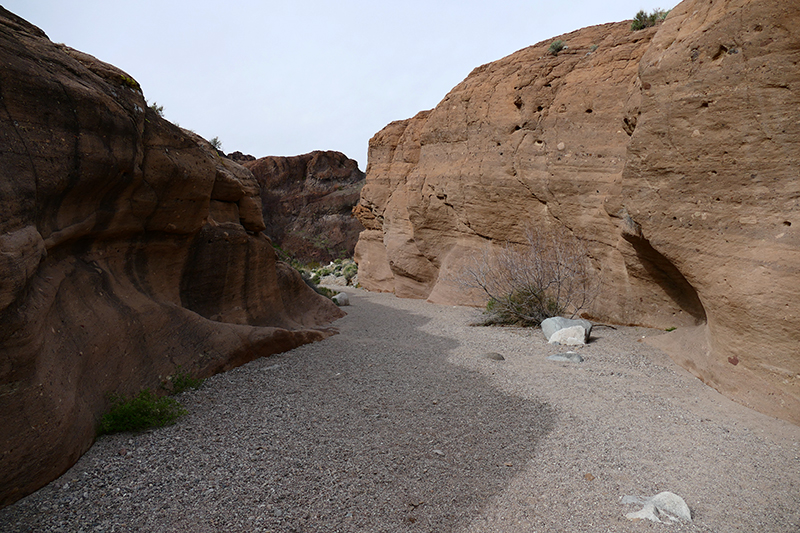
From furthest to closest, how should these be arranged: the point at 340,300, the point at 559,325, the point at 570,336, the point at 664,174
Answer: the point at 340,300, the point at 559,325, the point at 570,336, the point at 664,174

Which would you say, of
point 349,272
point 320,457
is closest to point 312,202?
point 349,272

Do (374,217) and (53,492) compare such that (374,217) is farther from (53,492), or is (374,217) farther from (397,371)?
(53,492)

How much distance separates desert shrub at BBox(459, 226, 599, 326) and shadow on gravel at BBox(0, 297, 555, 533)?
3.32m

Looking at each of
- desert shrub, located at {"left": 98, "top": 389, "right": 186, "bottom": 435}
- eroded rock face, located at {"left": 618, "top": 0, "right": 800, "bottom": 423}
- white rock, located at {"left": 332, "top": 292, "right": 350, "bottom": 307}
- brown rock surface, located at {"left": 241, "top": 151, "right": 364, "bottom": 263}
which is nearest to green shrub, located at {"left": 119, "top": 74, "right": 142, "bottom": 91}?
desert shrub, located at {"left": 98, "top": 389, "right": 186, "bottom": 435}

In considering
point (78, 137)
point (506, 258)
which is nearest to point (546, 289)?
point (506, 258)

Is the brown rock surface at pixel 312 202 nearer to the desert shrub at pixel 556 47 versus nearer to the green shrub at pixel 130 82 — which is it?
the desert shrub at pixel 556 47

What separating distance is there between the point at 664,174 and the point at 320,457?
5029 millimetres

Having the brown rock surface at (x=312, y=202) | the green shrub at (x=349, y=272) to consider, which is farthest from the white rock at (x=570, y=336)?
the brown rock surface at (x=312, y=202)

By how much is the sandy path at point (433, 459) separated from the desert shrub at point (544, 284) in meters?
2.77

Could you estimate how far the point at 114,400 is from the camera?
11.5 ft

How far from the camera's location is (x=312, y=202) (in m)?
30.7

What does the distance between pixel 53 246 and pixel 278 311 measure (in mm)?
3882

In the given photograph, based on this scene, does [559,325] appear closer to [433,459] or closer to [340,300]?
[433,459]

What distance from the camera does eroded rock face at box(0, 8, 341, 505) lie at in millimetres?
2693
